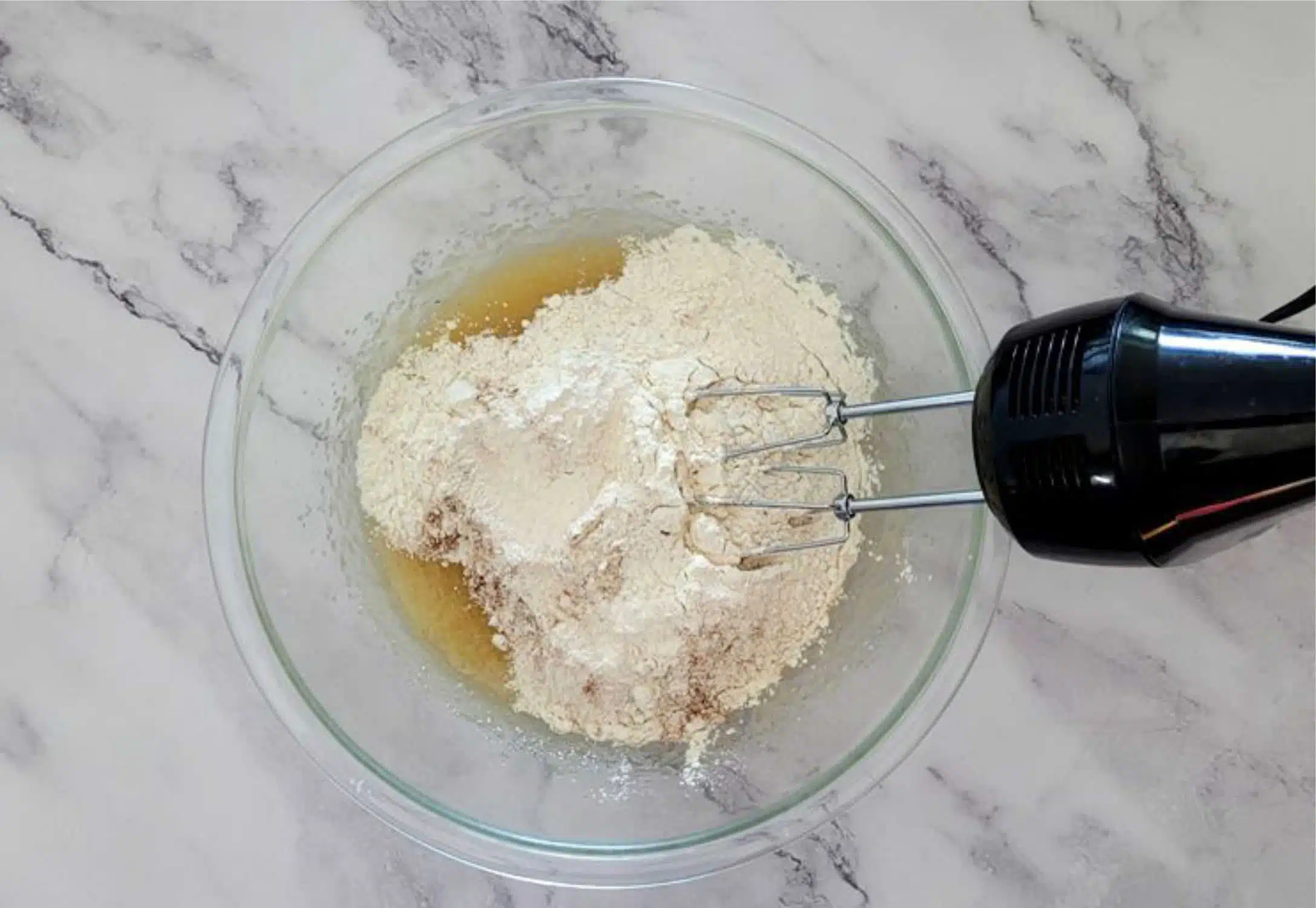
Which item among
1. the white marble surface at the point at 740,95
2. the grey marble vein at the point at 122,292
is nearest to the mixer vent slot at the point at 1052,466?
the white marble surface at the point at 740,95

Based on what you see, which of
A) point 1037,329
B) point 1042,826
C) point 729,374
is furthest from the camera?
point 1042,826

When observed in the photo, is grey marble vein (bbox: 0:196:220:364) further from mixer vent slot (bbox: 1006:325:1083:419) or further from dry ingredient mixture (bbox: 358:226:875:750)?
mixer vent slot (bbox: 1006:325:1083:419)

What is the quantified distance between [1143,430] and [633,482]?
34 cm

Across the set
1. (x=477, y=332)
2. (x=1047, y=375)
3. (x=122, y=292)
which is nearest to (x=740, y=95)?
(x=477, y=332)

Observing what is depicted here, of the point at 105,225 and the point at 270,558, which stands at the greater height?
the point at 105,225

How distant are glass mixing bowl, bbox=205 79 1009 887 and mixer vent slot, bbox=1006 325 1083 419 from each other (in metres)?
0.17

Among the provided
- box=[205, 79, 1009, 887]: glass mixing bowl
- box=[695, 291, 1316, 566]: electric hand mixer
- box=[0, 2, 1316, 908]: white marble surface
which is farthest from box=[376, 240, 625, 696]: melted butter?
box=[695, 291, 1316, 566]: electric hand mixer

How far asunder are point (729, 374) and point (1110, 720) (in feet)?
1.46

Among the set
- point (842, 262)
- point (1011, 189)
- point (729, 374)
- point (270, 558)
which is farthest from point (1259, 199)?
point (270, 558)

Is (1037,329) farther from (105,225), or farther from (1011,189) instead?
(105,225)

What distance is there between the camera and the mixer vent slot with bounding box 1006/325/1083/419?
703 millimetres

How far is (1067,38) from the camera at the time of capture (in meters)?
1.03

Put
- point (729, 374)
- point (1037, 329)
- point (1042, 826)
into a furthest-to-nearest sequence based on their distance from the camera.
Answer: point (1042, 826)
point (729, 374)
point (1037, 329)

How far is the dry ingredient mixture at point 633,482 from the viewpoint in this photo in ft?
2.87
